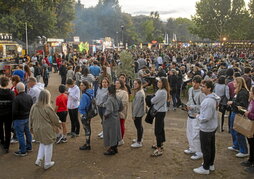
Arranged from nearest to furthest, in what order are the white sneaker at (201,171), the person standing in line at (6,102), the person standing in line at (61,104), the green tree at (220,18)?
the white sneaker at (201,171) → the person standing in line at (6,102) → the person standing in line at (61,104) → the green tree at (220,18)

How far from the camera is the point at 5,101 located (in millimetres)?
6066

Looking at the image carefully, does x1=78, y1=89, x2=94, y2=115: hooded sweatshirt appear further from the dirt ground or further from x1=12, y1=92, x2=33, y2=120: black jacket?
x1=12, y1=92, x2=33, y2=120: black jacket

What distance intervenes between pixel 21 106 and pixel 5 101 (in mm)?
507

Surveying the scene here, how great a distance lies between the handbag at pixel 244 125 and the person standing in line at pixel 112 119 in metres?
2.33

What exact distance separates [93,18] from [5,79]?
283 feet

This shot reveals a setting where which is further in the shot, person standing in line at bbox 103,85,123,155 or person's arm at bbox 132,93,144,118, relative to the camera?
person's arm at bbox 132,93,144,118

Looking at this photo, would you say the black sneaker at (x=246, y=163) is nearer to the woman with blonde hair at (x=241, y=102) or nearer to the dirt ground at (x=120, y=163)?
the dirt ground at (x=120, y=163)

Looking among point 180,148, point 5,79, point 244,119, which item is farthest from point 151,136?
point 5,79

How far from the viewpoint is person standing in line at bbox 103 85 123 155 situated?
5773 mm

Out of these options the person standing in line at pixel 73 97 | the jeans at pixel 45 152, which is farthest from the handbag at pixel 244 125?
the person standing in line at pixel 73 97

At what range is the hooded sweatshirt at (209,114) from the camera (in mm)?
4840

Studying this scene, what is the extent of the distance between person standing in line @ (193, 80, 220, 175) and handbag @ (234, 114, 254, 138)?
592 mm

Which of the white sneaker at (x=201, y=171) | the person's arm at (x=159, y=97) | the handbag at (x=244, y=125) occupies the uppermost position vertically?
the person's arm at (x=159, y=97)

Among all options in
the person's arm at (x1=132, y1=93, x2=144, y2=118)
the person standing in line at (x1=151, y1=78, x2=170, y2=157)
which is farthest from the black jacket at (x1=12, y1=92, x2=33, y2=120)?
the person standing in line at (x1=151, y1=78, x2=170, y2=157)
